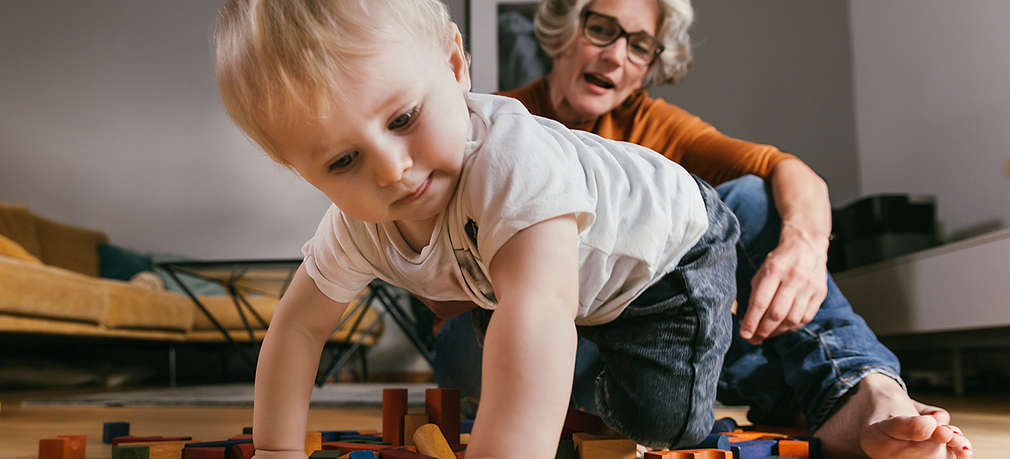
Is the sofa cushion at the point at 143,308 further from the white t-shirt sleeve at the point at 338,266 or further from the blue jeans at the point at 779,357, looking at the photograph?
the white t-shirt sleeve at the point at 338,266

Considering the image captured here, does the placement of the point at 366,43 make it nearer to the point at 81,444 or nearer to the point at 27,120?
the point at 81,444

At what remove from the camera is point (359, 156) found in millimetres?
571

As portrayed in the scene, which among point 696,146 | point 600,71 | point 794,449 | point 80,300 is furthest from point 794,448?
point 80,300

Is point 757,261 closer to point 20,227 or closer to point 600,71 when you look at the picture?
point 600,71

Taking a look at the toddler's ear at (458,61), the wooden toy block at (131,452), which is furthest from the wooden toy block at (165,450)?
the toddler's ear at (458,61)

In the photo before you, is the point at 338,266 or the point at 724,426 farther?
the point at 724,426

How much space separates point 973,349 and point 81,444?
2.93 metres

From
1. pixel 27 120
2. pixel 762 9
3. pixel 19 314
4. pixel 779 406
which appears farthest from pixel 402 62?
pixel 27 120

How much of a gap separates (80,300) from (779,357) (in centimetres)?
248

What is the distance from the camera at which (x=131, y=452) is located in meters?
0.68

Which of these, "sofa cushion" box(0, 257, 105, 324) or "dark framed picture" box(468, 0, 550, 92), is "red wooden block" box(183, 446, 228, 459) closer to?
"sofa cushion" box(0, 257, 105, 324)

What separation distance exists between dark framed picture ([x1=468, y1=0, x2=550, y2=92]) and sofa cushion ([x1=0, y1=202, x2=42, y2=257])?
7.39ft

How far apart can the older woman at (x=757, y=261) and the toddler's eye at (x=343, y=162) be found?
1.84 feet

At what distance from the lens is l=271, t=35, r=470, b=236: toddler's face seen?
1.79 feet
